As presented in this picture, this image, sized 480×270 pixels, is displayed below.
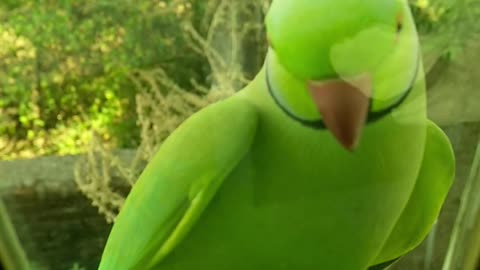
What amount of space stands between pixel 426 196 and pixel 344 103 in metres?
0.13

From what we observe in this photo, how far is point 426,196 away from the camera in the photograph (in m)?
0.38

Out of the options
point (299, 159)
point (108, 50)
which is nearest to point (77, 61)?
point (108, 50)

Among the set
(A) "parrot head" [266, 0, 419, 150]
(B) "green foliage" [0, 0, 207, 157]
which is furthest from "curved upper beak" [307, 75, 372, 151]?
(B) "green foliage" [0, 0, 207, 157]

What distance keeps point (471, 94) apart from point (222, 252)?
18cm

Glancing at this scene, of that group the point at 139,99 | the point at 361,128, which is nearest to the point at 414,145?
the point at 361,128

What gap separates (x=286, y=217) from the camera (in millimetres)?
323

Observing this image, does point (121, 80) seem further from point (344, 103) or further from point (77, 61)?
point (344, 103)

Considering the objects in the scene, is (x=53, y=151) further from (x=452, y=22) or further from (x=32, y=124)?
(x=452, y=22)

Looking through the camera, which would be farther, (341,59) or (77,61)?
(77,61)

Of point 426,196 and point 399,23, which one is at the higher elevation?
point 399,23

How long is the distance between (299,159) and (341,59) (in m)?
0.06

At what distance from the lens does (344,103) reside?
0.28 m

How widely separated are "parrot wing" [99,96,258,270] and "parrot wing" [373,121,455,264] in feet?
0.37

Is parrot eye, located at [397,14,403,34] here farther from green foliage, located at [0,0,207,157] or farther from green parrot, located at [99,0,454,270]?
green foliage, located at [0,0,207,157]
